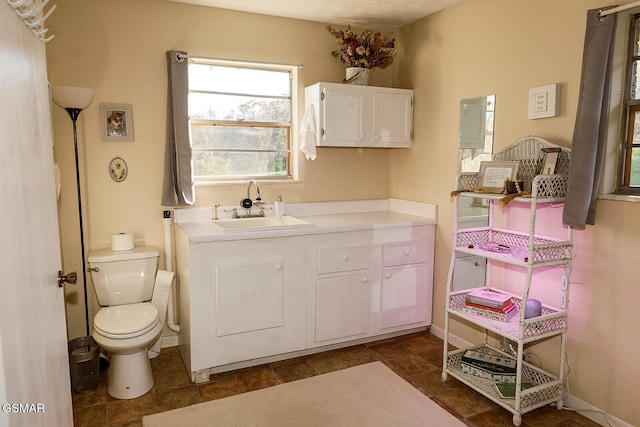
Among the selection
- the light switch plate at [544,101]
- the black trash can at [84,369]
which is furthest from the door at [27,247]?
the light switch plate at [544,101]

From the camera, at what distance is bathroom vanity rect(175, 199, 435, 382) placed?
2816mm

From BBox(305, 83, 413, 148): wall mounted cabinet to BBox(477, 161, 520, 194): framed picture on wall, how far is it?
98cm

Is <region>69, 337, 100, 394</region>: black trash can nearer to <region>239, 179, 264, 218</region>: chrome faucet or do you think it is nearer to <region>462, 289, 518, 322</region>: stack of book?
<region>239, 179, 264, 218</region>: chrome faucet

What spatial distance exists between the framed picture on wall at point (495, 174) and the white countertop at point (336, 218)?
75 cm

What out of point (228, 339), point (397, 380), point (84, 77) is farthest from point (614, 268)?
point (84, 77)

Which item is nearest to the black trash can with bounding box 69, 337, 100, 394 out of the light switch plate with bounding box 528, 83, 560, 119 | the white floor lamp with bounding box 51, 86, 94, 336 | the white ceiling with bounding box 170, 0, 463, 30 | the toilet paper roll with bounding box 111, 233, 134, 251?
the white floor lamp with bounding box 51, 86, 94, 336

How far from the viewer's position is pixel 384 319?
3.37 m

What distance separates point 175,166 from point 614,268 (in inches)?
107

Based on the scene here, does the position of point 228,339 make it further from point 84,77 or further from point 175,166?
point 84,77

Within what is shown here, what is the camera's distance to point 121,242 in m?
3.03

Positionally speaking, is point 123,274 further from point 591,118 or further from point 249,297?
point 591,118

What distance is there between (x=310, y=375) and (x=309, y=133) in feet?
5.68

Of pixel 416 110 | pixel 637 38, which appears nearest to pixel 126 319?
pixel 416 110

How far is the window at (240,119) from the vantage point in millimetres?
3375
